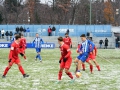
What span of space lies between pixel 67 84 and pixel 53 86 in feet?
2.42

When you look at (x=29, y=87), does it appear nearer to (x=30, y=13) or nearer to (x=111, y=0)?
(x=30, y=13)

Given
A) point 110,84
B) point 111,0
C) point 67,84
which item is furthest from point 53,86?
point 111,0

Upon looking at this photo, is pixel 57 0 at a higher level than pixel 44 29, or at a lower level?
higher

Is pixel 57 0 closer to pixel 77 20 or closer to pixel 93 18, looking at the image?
pixel 77 20

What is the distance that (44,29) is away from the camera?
5784 cm

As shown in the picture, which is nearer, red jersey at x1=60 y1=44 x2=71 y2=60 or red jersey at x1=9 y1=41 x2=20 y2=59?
red jersey at x1=60 y1=44 x2=71 y2=60

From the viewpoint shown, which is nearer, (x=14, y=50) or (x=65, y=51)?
(x=65, y=51)

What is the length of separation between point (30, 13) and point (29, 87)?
84.6 m

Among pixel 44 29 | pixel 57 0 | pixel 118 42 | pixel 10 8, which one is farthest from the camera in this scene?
pixel 10 8

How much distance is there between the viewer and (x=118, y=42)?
5334 cm

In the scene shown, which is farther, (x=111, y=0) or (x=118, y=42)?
(x=111, y=0)

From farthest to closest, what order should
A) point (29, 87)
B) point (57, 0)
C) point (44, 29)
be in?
point (57, 0) → point (44, 29) → point (29, 87)

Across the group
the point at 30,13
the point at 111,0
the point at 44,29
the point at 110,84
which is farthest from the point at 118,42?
the point at 111,0

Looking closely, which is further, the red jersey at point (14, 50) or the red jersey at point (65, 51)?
the red jersey at point (14, 50)
